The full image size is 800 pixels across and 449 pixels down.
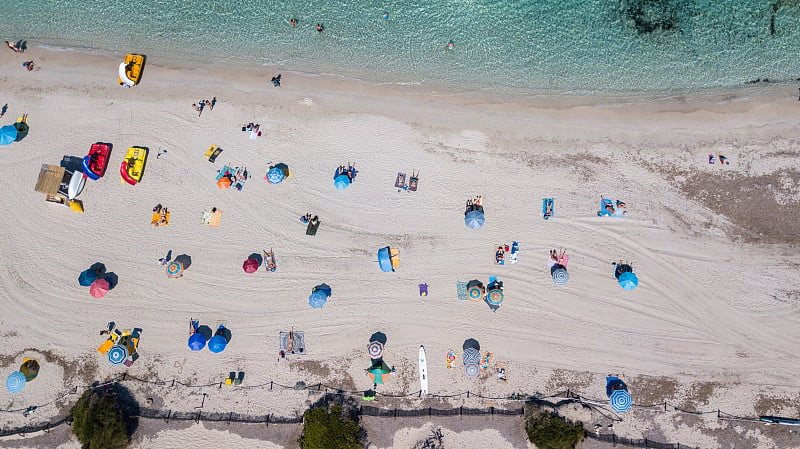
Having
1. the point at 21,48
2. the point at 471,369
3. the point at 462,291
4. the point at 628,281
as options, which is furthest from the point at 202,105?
the point at 628,281

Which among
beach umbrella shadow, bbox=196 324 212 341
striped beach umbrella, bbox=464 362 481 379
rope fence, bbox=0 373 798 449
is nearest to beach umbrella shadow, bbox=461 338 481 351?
striped beach umbrella, bbox=464 362 481 379

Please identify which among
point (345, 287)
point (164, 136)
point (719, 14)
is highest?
point (719, 14)

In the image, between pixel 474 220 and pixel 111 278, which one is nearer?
pixel 474 220

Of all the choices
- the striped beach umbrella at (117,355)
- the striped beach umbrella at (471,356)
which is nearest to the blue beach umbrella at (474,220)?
the striped beach umbrella at (471,356)

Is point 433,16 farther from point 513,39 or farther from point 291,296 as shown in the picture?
point 291,296

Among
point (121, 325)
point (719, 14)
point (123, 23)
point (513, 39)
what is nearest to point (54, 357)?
point (121, 325)

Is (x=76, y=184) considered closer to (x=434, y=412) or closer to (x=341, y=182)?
(x=341, y=182)
